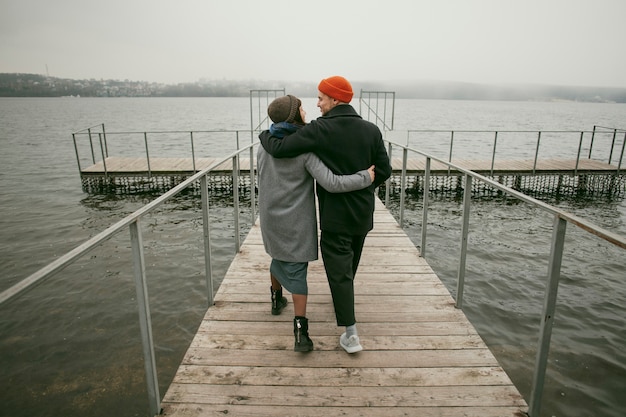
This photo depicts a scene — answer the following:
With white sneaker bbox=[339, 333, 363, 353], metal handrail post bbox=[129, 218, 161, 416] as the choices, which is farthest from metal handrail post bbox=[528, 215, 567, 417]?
metal handrail post bbox=[129, 218, 161, 416]

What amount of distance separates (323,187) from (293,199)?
0.22m

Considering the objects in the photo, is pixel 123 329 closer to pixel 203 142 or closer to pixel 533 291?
pixel 533 291

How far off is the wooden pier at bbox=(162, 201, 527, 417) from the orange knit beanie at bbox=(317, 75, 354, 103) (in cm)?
Result: 162

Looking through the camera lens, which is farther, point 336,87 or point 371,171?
point 371,171

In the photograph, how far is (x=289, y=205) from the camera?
9.07 feet

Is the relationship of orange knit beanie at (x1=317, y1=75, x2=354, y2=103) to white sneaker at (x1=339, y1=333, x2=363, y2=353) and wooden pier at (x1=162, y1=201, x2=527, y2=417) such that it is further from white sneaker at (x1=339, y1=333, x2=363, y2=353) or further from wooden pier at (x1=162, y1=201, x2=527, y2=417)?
wooden pier at (x1=162, y1=201, x2=527, y2=417)

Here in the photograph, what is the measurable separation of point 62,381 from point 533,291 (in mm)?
6654

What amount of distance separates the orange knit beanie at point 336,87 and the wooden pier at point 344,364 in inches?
63.7

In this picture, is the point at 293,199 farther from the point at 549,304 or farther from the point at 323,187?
the point at 549,304

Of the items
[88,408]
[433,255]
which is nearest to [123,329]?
[88,408]

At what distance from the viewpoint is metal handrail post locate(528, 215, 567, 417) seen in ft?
6.85

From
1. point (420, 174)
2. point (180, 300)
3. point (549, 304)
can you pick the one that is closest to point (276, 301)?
point (549, 304)

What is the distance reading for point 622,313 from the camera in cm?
625

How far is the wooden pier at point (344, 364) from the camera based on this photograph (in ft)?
7.62
